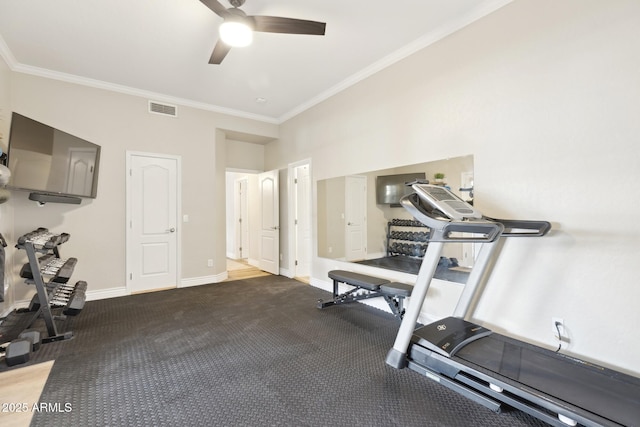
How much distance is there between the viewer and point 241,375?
2.22 m

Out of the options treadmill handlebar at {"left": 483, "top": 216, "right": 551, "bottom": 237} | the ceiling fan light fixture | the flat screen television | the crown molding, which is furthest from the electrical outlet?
the ceiling fan light fixture

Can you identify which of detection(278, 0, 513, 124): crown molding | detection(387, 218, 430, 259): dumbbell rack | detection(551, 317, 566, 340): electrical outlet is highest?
detection(278, 0, 513, 124): crown molding

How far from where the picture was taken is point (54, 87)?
391 centimetres

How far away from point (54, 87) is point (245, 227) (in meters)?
4.47

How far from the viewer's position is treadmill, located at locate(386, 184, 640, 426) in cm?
155

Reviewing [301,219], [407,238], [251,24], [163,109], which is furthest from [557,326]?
[163,109]

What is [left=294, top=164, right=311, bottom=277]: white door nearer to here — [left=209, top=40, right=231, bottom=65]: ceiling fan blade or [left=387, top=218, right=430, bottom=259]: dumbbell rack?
[left=387, top=218, right=430, bottom=259]: dumbbell rack

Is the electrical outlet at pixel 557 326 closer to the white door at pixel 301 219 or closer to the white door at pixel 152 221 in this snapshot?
the white door at pixel 301 219

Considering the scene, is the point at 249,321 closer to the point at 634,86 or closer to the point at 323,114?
the point at 323,114

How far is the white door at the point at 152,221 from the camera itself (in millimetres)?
4469

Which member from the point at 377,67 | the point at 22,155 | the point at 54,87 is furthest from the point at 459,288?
the point at 54,87

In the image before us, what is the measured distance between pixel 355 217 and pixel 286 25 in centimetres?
249

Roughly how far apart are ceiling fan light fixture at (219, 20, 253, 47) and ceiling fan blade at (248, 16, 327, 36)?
8 centimetres

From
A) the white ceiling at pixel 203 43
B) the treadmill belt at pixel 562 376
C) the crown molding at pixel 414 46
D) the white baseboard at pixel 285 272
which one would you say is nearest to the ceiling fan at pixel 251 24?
the white ceiling at pixel 203 43
